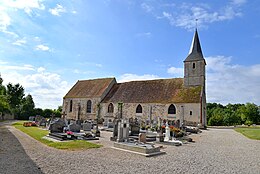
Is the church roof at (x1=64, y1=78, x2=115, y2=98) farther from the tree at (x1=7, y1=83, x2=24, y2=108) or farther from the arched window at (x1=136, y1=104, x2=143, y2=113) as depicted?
the tree at (x1=7, y1=83, x2=24, y2=108)

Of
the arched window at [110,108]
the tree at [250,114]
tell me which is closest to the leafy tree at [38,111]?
the arched window at [110,108]

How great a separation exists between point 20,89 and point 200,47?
4277 centimetres

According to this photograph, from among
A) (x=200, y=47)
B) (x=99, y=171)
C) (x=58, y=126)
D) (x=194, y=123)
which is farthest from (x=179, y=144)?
(x=200, y=47)

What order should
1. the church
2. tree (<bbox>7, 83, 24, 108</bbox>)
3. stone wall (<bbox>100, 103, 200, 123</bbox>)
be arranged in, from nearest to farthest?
stone wall (<bbox>100, 103, 200, 123</bbox>) → the church → tree (<bbox>7, 83, 24, 108</bbox>)

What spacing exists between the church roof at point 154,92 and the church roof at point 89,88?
1.57 metres

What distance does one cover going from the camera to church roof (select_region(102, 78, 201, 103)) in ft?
94.6

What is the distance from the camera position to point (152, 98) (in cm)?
3080

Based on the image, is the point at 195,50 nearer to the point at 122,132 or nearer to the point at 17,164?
the point at 122,132

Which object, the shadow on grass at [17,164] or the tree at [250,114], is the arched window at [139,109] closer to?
the shadow on grass at [17,164]

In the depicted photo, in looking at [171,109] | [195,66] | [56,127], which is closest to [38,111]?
[171,109]

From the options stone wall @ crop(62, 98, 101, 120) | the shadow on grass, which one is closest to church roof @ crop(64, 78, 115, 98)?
stone wall @ crop(62, 98, 101, 120)

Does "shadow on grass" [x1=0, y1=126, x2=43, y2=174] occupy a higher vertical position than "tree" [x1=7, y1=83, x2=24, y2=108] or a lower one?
lower

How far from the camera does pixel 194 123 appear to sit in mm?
27250

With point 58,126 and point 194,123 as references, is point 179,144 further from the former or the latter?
point 194,123
